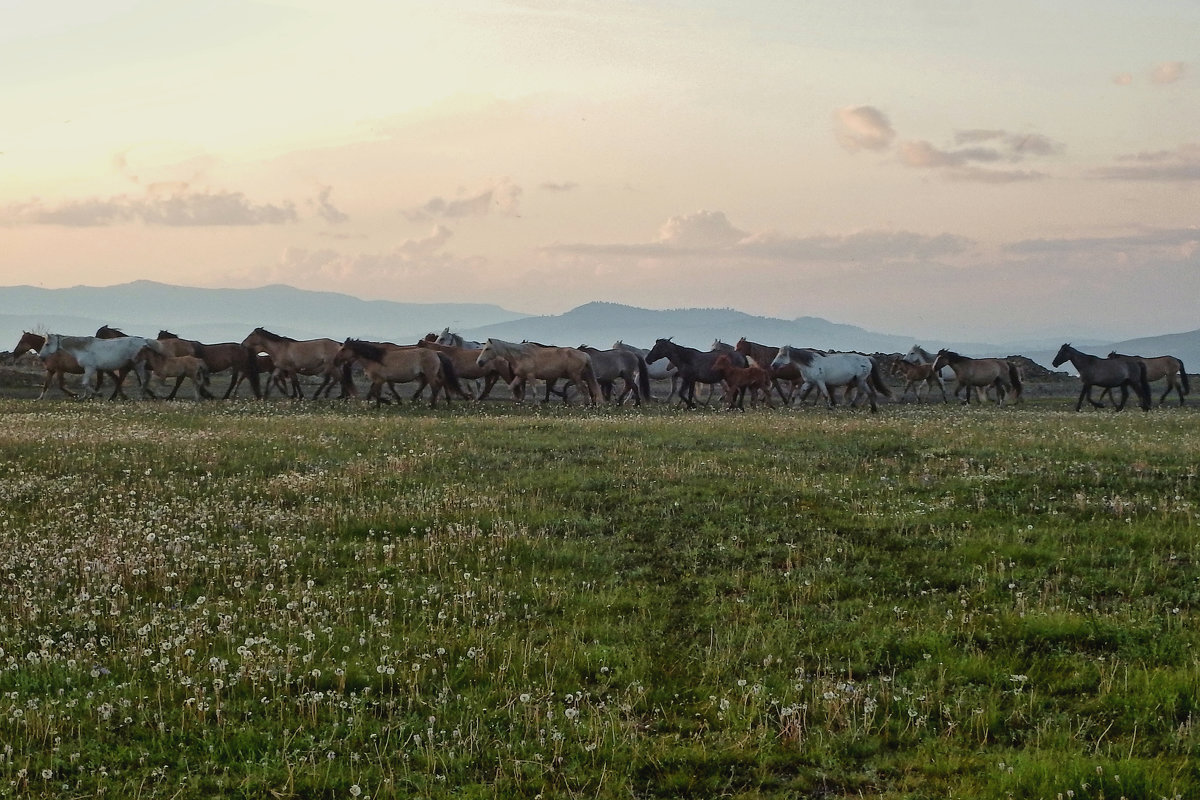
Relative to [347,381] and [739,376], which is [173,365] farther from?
[739,376]

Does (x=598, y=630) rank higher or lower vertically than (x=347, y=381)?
lower

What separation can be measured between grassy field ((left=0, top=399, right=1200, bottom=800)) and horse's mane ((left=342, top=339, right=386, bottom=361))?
1629 cm

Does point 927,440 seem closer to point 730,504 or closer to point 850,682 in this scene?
point 730,504

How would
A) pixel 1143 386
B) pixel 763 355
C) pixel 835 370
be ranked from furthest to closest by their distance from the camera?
pixel 763 355 < pixel 1143 386 < pixel 835 370

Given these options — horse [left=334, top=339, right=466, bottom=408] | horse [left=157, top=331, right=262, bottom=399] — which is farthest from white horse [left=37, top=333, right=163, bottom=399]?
horse [left=334, top=339, right=466, bottom=408]

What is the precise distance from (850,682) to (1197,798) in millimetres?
2332

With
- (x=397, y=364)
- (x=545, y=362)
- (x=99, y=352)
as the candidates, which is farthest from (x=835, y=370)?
(x=99, y=352)

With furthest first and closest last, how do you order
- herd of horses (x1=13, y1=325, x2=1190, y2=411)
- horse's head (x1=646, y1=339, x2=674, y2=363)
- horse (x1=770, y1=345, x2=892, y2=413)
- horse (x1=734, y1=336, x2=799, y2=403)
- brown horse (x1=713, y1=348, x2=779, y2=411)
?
1. horse's head (x1=646, y1=339, x2=674, y2=363)
2. horse (x1=734, y1=336, x2=799, y2=403)
3. horse (x1=770, y1=345, x2=892, y2=413)
4. brown horse (x1=713, y1=348, x2=779, y2=411)
5. herd of horses (x1=13, y1=325, x2=1190, y2=411)

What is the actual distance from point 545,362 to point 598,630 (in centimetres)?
2932

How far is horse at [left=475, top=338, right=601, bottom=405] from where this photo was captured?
37500 mm

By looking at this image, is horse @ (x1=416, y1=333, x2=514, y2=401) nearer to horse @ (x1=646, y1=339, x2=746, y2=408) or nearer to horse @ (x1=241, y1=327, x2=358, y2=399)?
horse @ (x1=241, y1=327, x2=358, y2=399)

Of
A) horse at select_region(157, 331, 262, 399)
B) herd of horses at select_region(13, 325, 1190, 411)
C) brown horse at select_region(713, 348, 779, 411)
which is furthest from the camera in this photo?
horse at select_region(157, 331, 262, 399)

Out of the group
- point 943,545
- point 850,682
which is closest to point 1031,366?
point 943,545

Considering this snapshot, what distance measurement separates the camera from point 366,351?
34.2 meters
